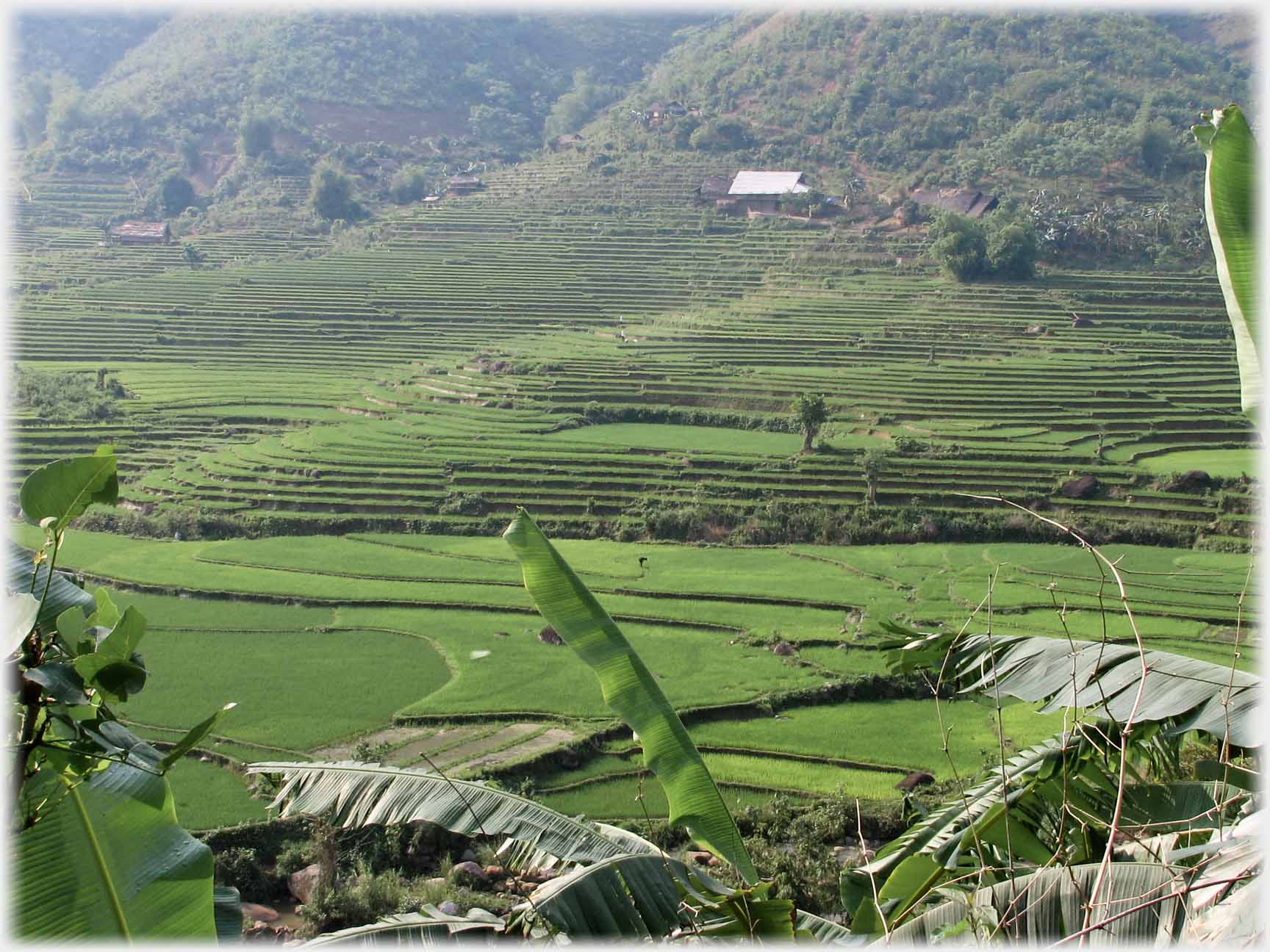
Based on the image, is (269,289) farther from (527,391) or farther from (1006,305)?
(1006,305)

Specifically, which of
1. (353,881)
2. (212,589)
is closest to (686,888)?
(353,881)

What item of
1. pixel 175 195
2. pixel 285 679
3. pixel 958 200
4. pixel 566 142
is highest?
pixel 566 142

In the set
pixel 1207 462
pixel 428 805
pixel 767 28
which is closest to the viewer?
pixel 428 805

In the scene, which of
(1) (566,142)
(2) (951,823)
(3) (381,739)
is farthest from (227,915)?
(1) (566,142)

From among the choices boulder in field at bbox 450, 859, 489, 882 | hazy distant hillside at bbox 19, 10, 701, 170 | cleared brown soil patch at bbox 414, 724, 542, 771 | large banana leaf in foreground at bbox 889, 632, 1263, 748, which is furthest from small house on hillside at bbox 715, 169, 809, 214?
large banana leaf in foreground at bbox 889, 632, 1263, 748

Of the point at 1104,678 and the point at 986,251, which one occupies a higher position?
the point at 986,251

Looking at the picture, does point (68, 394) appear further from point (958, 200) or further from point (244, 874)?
point (958, 200)
